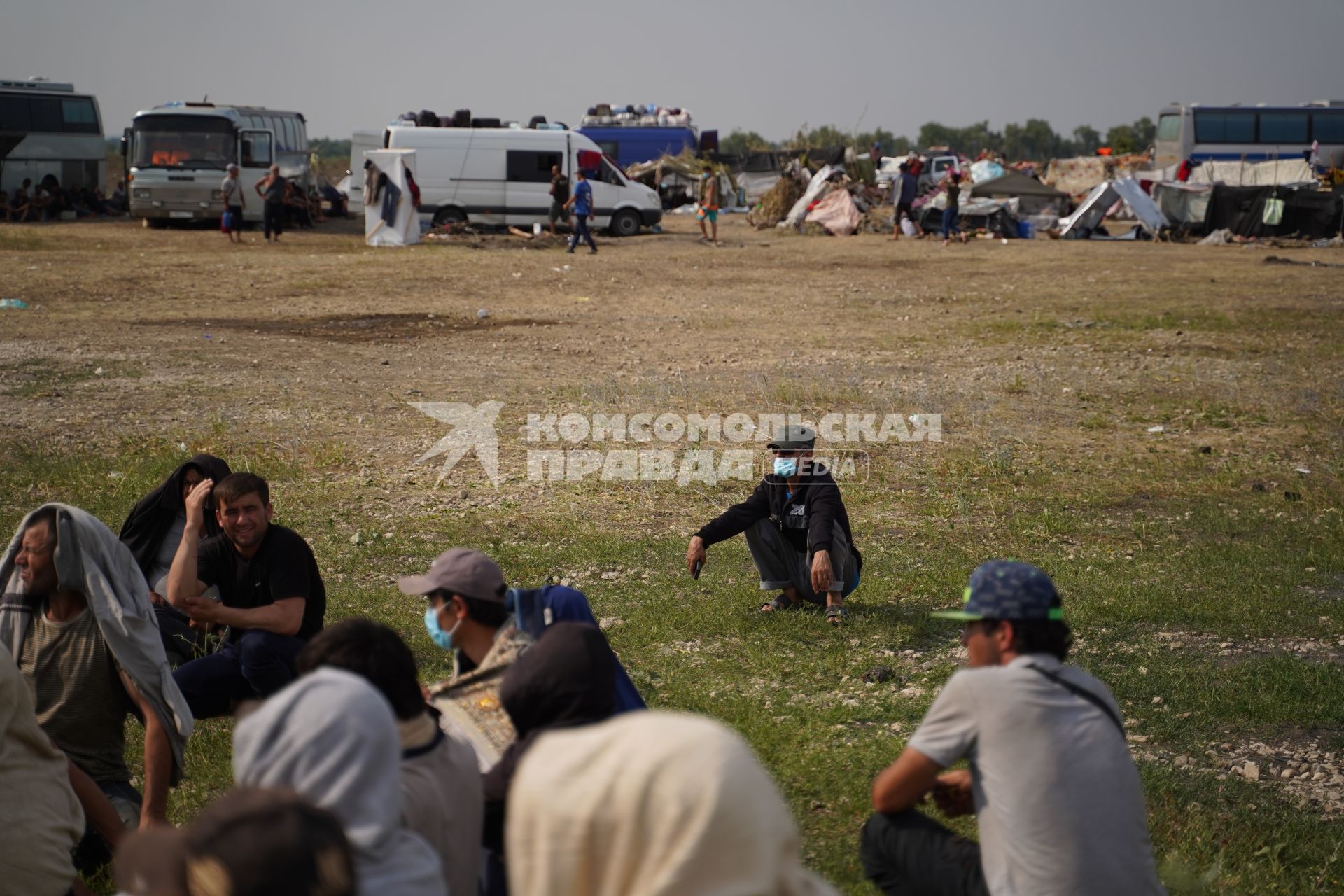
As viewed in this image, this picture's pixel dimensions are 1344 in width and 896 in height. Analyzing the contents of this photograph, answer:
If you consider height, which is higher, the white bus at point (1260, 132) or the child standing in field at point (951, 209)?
the white bus at point (1260, 132)

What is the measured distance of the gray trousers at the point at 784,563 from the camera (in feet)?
19.3

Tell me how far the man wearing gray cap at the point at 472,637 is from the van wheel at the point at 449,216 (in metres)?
22.9

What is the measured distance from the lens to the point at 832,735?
15.2ft

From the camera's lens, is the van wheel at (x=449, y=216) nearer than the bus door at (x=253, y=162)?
Yes

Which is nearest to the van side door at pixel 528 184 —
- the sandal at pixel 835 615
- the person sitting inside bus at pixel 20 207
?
the person sitting inside bus at pixel 20 207

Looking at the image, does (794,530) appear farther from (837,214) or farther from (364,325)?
(837,214)

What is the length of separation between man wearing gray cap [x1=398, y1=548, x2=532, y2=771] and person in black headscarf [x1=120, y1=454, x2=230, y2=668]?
171 centimetres

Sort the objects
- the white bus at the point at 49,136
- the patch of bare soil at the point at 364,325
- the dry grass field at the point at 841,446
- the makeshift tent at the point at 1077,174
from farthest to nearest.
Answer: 1. the makeshift tent at the point at 1077,174
2. the white bus at the point at 49,136
3. the patch of bare soil at the point at 364,325
4. the dry grass field at the point at 841,446

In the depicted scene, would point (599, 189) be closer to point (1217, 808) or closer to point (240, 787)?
point (1217, 808)

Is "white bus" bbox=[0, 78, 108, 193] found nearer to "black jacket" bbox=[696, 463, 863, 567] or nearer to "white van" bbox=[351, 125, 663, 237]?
"white van" bbox=[351, 125, 663, 237]

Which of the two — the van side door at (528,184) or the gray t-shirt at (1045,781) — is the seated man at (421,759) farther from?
the van side door at (528,184)

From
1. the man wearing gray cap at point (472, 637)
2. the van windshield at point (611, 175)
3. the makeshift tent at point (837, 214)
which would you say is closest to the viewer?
the man wearing gray cap at point (472, 637)

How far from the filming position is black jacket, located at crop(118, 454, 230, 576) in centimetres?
480

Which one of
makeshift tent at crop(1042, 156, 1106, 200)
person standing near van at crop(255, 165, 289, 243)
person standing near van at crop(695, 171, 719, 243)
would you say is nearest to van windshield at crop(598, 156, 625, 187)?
person standing near van at crop(695, 171, 719, 243)
